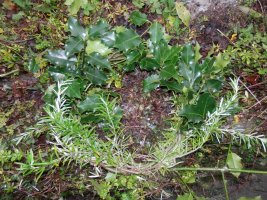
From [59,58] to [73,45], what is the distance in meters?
0.12

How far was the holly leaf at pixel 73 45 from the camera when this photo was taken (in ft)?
6.81

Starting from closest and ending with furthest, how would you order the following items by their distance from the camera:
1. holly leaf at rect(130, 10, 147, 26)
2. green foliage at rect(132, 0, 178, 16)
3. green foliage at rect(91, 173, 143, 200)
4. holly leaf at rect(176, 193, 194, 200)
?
holly leaf at rect(176, 193, 194, 200) < green foliage at rect(91, 173, 143, 200) < holly leaf at rect(130, 10, 147, 26) < green foliage at rect(132, 0, 178, 16)

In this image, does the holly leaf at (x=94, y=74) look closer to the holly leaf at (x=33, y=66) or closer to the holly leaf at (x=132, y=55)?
the holly leaf at (x=132, y=55)

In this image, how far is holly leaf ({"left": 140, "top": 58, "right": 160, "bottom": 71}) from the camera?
7.06 feet

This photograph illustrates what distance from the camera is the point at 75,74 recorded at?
212 cm

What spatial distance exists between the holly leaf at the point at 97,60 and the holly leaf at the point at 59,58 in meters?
0.11

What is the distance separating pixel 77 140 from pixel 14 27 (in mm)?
1007

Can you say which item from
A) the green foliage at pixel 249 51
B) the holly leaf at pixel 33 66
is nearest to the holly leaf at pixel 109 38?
the holly leaf at pixel 33 66

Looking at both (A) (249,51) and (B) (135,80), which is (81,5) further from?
(A) (249,51)

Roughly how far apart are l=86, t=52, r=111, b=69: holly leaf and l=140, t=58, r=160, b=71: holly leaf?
24 centimetres

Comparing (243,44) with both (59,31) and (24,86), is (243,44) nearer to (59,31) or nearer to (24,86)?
(59,31)

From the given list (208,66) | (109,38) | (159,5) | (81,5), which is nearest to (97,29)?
(109,38)

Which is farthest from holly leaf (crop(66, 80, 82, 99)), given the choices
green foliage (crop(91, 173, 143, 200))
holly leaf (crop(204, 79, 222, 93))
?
holly leaf (crop(204, 79, 222, 93))

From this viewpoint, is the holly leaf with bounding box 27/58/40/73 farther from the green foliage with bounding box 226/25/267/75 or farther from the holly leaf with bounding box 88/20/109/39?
the green foliage with bounding box 226/25/267/75
